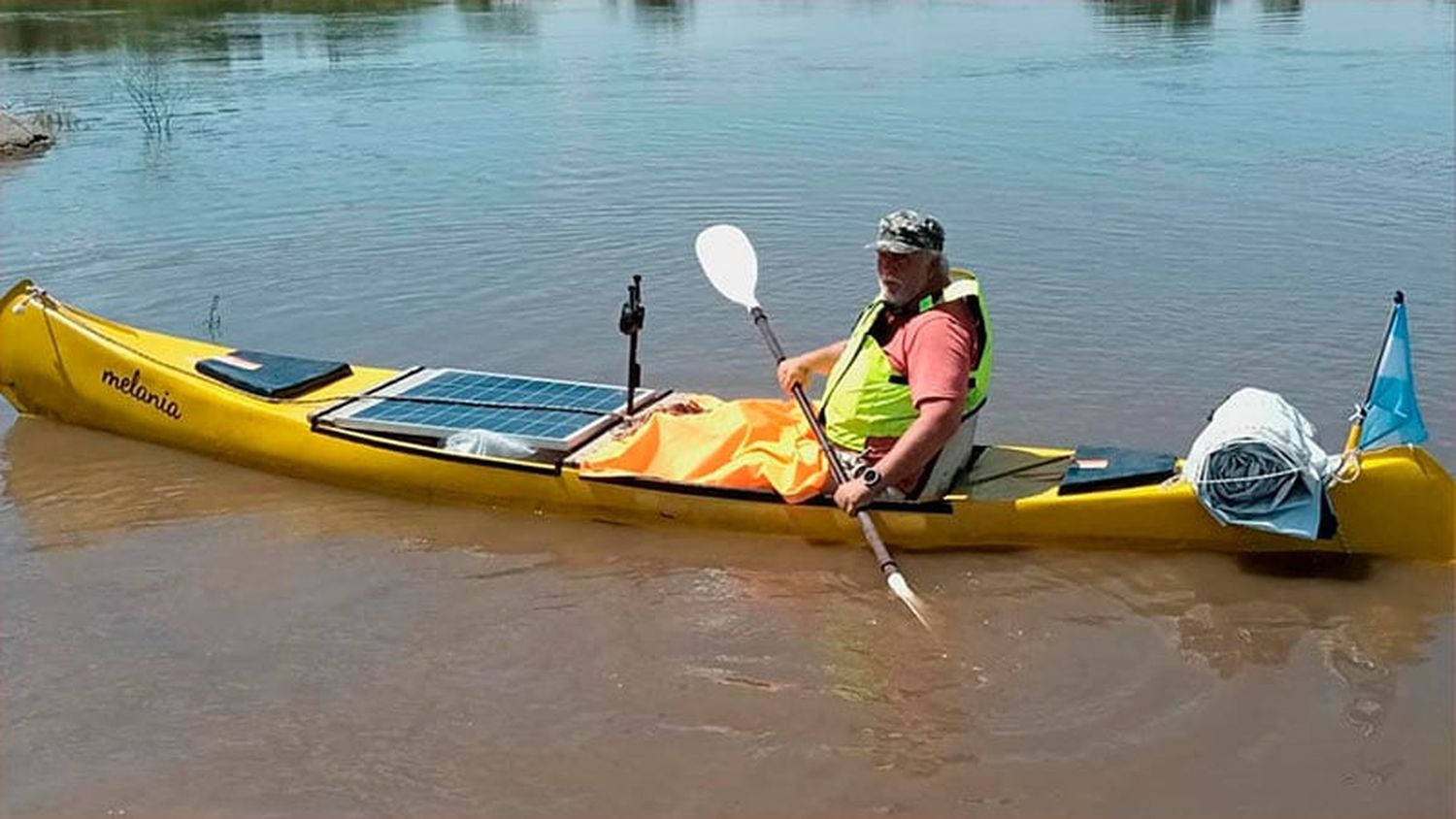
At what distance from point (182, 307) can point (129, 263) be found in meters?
1.44

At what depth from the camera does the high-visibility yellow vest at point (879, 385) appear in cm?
507

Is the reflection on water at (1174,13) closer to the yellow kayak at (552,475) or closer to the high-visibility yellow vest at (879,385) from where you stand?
the yellow kayak at (552,475)

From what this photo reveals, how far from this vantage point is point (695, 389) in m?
7.79

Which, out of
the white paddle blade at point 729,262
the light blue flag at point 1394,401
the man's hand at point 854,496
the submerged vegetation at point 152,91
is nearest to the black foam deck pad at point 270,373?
the white paddle blade at point 729,262

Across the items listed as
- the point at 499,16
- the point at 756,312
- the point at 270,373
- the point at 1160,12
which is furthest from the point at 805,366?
the point at 499,16

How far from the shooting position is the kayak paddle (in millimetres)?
4859

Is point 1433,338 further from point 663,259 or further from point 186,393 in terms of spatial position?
point 186,393

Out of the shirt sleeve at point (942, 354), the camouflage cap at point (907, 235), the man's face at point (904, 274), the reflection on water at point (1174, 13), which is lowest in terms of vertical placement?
the shirt sleeve at point (942, 354)

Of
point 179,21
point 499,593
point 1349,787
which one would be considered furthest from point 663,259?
point 179,21

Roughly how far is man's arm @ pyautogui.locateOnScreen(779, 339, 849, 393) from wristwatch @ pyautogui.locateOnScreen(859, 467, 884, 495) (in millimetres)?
616

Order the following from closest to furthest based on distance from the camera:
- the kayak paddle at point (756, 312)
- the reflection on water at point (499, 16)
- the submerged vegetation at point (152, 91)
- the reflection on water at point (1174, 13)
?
the kayak paddle at point (756, 312) < the submerged vegetation at point (152, 91) < the reflection on water at point (1174, 13) < the reflection on water at point (499, 16)

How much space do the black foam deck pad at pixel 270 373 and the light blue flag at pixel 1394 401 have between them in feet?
14.1

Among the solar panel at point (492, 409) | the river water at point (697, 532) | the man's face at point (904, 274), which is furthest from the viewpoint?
the solar panel at point (492, 409)

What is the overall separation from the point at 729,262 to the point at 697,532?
1538 millimetres
